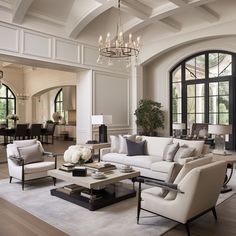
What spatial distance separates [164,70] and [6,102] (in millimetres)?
9261

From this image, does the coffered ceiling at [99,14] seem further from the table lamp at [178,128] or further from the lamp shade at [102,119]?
the table lamp at [178,128]

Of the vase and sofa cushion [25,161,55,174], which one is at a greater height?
the vase

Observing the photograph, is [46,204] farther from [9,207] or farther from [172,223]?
[172,223]

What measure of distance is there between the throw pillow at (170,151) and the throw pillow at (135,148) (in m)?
0.67

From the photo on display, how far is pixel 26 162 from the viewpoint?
4.85m

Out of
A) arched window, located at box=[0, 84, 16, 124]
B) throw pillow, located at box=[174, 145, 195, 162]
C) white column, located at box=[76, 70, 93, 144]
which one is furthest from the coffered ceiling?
arched window, located at box=[0, 84, 16, 124]

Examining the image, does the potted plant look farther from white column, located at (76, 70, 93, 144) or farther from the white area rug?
the white area rug

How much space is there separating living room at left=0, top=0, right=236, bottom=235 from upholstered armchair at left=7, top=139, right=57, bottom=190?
8.51ft

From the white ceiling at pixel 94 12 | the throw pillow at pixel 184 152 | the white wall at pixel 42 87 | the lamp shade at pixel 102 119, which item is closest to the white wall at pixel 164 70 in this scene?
the white ceiling at pixel 94 12

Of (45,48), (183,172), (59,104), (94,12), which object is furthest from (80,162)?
(59,104)

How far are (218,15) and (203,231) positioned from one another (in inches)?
253

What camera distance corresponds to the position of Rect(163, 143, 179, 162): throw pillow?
15.9 feet

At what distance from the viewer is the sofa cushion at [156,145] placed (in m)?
5.41

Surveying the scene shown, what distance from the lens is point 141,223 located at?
10.3 ft
